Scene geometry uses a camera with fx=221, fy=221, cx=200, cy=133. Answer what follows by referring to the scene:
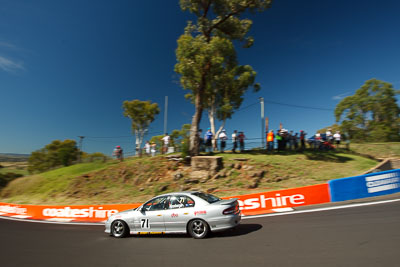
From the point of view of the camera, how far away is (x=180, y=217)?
6621 millimetres

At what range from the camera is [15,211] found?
15.2m

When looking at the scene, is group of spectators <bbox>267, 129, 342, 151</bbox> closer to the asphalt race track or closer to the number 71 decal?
the asphalt race track

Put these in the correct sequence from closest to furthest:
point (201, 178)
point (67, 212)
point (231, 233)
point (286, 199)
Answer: point (231, 233) → point (286, 199) → point (67, 212) → point (201, 178)

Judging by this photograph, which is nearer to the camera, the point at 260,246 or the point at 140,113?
the point at 260,246

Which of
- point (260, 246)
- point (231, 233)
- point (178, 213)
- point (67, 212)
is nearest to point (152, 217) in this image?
point (178, 213)

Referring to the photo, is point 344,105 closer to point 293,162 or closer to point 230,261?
point 293,162

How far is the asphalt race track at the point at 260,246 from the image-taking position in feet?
14.1

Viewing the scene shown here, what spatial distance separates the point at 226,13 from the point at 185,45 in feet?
13.9

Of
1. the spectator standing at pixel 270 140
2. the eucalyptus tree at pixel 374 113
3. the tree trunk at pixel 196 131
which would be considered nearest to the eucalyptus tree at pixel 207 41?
the tree trunk at pixel 196 131

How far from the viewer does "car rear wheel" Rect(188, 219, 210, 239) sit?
6.24 m

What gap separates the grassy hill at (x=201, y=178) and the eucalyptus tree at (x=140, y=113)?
19.9 metres

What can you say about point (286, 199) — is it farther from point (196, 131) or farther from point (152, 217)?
point (196, 131)

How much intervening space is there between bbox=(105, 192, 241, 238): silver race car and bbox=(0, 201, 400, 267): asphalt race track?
30 centimetres

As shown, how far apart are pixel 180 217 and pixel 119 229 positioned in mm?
2357
